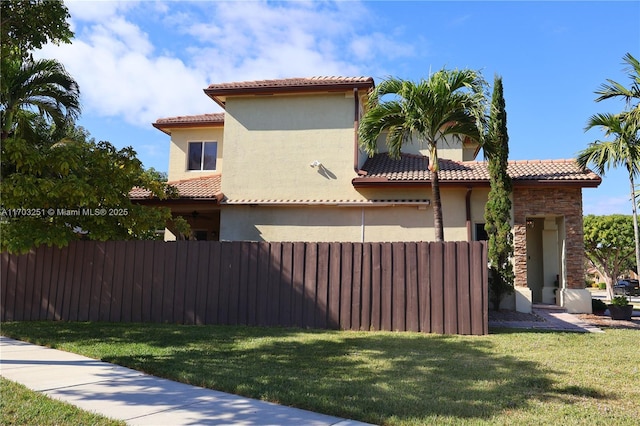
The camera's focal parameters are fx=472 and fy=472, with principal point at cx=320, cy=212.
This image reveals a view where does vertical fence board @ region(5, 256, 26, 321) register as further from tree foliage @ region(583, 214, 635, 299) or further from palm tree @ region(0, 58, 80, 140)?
tree foliage @ region(583, 214, 635, 299)

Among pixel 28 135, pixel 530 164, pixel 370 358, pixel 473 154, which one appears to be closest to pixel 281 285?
pixel 370 358

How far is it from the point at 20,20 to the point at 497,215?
12201 mm

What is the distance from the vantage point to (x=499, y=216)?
1343 cm

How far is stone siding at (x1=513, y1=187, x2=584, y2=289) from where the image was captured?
45.9 feet

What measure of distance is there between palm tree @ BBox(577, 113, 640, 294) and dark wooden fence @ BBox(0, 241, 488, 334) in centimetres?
631

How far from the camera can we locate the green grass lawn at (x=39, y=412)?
4562 mm

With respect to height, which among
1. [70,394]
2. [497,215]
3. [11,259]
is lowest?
[70,394]

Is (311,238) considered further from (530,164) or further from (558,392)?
(558,392)

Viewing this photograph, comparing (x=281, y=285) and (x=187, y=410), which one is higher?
(x=281, y=285)

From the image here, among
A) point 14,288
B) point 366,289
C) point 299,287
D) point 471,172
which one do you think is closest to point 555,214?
point 471,172

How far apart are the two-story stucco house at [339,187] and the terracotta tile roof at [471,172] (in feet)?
0.10

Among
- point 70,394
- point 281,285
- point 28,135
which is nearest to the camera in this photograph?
point 70,394

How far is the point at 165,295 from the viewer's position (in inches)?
436

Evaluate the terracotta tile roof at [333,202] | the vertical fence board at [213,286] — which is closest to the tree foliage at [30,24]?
the vertical fence board at [213,286]
